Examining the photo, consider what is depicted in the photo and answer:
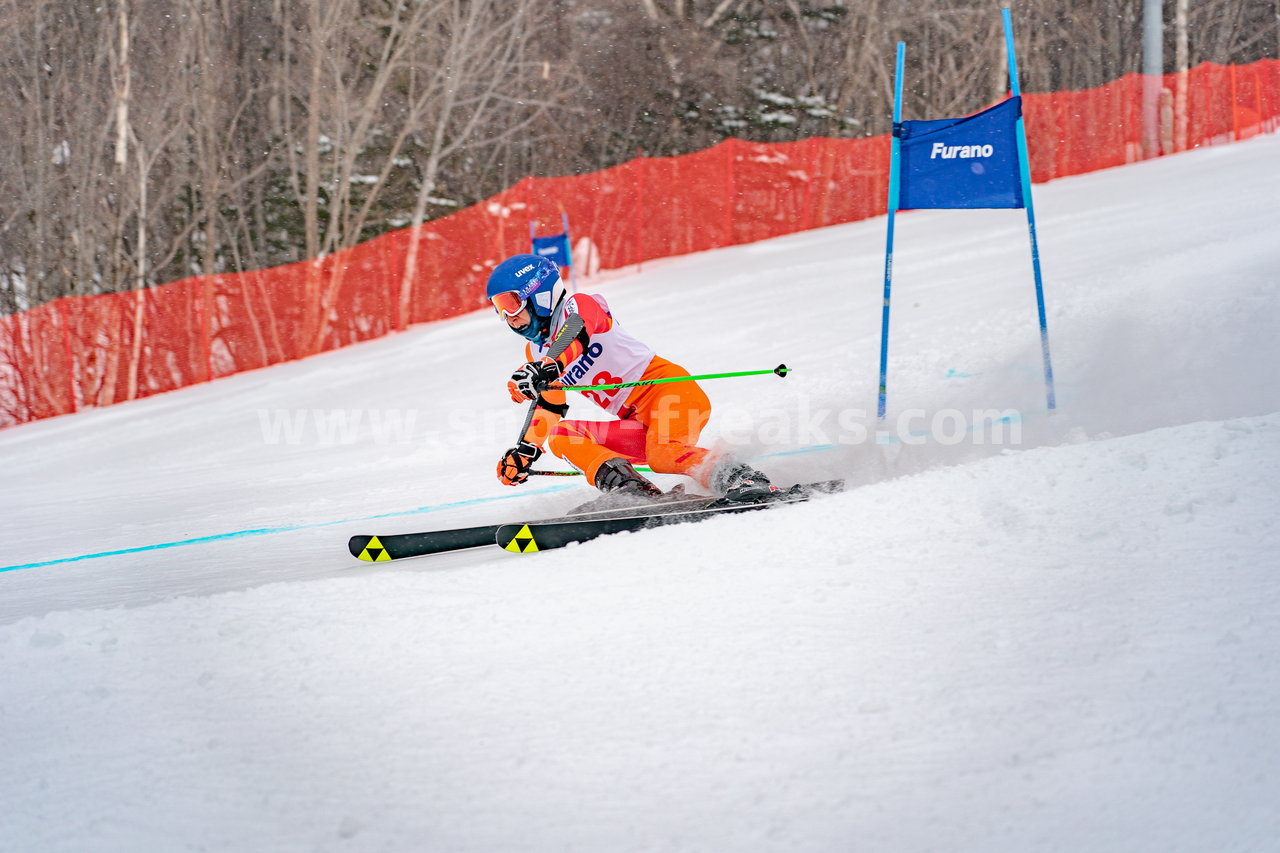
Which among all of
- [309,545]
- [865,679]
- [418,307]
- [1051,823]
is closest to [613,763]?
[865,679]

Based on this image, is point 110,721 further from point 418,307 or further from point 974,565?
point 418,307

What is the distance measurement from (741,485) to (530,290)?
1.37 metres

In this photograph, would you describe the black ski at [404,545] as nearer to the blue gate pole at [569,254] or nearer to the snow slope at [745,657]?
the snow slope at [745,657]

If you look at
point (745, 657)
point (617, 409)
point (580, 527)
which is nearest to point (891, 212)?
point (617, 409)

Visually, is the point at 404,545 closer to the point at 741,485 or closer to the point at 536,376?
the point at 536,376

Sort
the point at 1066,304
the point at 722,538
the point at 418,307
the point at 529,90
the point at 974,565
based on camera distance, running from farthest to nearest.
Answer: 1. the point at 529,90
2. the point at 418,307
3. the point at 1066,304
4. the point at 722,538
5. the point at 974,565

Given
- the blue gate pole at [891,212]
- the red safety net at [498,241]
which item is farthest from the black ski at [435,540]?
the red safety net at [498,241]

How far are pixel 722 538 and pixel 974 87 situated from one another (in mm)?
27453

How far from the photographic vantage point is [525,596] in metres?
3.81

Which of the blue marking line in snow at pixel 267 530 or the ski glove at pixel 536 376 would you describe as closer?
the ski glove at pixel 536 376

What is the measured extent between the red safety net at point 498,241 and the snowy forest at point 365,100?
2.67 metres

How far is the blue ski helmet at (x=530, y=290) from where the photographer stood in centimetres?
513

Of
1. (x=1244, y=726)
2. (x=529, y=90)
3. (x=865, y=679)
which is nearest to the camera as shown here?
(x=1244, y=726)

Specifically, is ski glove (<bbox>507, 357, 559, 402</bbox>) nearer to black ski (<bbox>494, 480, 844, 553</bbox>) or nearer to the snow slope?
black ski (<bbox>494, 480, 844, 553</bbox>)
